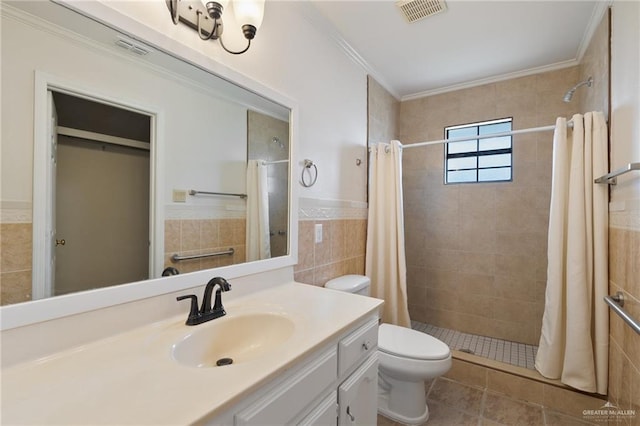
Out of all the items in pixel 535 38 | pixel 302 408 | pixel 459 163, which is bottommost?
pixel 302 408

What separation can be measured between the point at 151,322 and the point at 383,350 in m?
1.25

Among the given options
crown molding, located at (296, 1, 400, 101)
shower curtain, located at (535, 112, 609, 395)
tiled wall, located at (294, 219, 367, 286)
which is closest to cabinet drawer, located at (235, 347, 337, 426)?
tiled wall, located at (294, 219, 367, 286)

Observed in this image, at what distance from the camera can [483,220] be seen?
8.85 ft

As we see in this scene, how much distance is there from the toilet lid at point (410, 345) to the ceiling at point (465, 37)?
80.9 inches

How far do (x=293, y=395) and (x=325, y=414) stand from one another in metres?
0.22

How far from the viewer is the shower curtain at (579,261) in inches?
65.4

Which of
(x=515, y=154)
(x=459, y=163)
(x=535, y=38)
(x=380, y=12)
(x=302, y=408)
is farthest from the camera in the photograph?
(x=459, y=163)

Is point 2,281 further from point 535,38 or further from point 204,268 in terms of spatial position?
point 535,38

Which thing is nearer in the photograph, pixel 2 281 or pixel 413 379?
pixel 2 281

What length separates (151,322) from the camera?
0.99m

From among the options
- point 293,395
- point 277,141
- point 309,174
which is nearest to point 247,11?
point 277,141

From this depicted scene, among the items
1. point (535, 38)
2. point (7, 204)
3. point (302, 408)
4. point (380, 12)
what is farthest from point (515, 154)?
point (7, 204)

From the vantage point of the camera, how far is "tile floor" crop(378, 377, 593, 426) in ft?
5.61

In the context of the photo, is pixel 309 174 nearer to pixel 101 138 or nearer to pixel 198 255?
pixel 198 255
